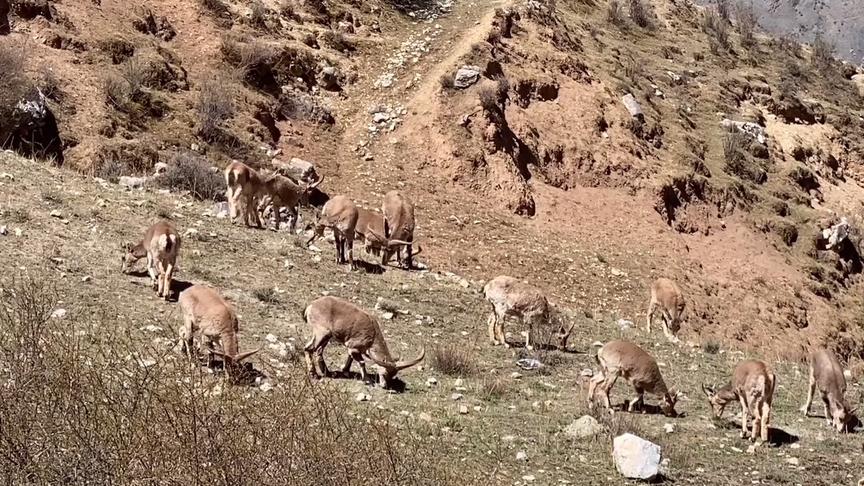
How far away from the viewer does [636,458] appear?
879 cm

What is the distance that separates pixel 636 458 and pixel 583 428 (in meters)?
1.00

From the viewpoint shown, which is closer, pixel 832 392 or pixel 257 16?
pixel 832 392

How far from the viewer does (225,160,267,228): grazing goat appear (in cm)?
1670

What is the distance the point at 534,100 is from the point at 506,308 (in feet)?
52.1

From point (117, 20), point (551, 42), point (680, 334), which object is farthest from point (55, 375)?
point (551, 42)

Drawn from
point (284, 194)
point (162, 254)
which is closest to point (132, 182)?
point (284, 194)

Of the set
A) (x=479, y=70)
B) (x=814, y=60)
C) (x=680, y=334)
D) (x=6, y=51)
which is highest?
(x=814, y=60)

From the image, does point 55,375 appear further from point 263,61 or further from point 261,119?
point 263,61

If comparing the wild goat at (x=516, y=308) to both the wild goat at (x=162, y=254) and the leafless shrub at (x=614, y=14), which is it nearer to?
the wild goat at (x=162, y=254)

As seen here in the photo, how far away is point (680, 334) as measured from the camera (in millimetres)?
21703

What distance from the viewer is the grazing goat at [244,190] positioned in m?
16.7

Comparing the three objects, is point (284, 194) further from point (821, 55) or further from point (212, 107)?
point (821, 55)

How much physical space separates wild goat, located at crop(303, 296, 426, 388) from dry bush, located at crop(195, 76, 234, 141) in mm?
13543

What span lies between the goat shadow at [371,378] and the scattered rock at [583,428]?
194 cm
